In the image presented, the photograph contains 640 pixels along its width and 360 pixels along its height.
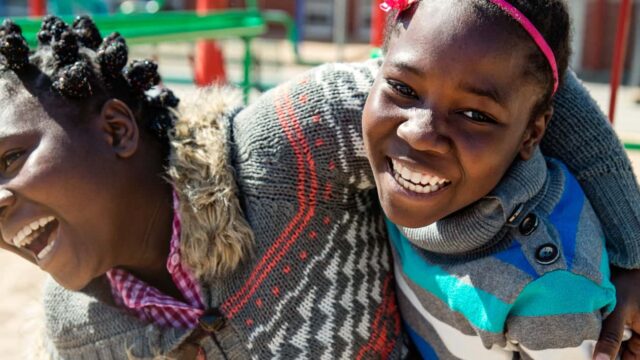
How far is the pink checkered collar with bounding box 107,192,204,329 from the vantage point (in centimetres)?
174

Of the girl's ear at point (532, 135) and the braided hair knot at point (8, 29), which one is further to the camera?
the braided hair knot at point (8, 29)

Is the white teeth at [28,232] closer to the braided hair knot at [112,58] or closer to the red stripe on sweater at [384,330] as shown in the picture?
the braided hair knot at [112,58]

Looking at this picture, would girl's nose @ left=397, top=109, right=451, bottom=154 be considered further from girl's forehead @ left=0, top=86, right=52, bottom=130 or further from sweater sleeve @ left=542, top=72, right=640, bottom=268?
girl's forehead @ left=0, top=86, right=52, bottom=130

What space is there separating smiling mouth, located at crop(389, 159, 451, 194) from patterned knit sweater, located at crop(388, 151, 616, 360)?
0.39 ft

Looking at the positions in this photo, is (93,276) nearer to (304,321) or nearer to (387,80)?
(304,321)

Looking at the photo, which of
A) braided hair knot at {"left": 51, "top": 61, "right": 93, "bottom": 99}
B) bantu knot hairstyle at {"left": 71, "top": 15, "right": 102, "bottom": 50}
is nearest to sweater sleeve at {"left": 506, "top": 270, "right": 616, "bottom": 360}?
braided hair knot at {"left": 51, "top": 61, "right": 93, "bottom": 99}

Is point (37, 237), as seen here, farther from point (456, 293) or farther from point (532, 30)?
point (532, 30)

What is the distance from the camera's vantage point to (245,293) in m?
1.71

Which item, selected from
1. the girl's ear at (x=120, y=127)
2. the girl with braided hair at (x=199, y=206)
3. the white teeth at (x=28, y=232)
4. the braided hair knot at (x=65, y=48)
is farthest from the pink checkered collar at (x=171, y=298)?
the braided hair knot at (x=65, y=48)

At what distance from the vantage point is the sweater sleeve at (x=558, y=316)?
4.79 feet

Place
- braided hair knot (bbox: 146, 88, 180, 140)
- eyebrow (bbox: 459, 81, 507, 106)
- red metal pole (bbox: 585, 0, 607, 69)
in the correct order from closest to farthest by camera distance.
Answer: eyebrow (bbox: 459, 81, 507, 106)
braided hair knot (bbox: 146, 88, 180, 140)
red metal pole (bbox: 585, 0, 607, 69)

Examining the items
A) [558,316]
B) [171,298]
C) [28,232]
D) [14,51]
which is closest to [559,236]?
[558,316]

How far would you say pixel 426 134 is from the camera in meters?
1.40

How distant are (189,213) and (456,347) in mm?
648
